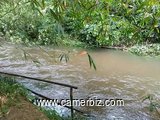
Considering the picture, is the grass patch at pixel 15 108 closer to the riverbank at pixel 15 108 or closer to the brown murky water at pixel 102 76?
the riverbank at pixel 15 108

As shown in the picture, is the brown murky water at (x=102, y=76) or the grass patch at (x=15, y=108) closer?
the grass patch at (x=15, y=108)

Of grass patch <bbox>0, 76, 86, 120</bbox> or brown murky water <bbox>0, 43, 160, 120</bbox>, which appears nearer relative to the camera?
grass patch <bbox>0, 76, 86, 120</bbox>

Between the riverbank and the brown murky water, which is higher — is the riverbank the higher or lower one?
the higher one

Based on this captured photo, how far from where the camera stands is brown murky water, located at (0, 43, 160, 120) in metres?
5.84

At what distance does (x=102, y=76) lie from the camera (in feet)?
26.5

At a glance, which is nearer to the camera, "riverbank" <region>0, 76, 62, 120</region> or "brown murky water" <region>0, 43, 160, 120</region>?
"riverbank" <region>0, 76, 62, 120</region>

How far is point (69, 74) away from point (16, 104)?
14.7ft

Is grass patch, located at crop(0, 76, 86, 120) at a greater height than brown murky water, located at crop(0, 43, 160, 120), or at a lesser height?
greater

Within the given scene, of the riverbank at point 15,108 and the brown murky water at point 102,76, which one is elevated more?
the riverbank at point 15,108

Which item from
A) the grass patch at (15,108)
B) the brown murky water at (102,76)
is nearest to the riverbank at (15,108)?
the grass patch at (15,108)

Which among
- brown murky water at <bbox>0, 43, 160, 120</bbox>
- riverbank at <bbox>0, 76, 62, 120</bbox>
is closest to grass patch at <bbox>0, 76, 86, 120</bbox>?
riverbank at <bbox>0, 76, 62, 120</bbox>

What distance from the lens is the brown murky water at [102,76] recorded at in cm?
584

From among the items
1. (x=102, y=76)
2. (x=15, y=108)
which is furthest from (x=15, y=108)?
(x=102, y=76)

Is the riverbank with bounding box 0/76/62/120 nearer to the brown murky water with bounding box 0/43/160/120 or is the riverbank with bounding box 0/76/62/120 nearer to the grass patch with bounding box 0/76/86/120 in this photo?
the grass patch with bounding box 0/76/86/120
